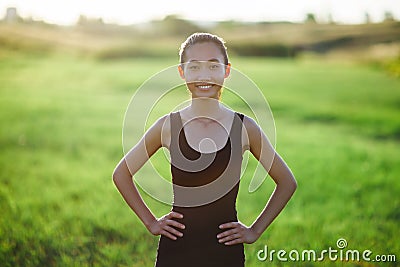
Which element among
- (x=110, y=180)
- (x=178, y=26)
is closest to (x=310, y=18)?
(x=178, y=26)

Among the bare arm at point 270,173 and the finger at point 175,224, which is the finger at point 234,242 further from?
the finger at point 175,224

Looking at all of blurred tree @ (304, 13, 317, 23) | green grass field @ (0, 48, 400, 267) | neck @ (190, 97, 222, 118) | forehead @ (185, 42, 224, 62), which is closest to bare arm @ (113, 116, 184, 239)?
neck @ (190, 97, 222, 118)

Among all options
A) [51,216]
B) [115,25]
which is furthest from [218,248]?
[115,25]

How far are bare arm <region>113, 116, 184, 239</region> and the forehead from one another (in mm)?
259

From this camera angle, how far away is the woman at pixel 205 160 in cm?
204

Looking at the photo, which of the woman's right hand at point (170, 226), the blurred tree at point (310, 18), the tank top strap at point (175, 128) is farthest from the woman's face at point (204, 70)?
the blurred tree at point (310, 18)

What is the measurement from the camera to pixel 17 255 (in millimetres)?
3844

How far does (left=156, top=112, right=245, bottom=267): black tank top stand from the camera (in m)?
2.03

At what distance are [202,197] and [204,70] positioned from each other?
18.3 inches

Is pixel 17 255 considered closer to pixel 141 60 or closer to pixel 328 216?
pixel 328 216

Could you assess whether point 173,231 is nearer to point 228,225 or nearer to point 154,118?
point 228,225

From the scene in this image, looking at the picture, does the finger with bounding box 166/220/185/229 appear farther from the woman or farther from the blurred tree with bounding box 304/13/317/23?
the blurred tree with bounding box 304/13/317/23

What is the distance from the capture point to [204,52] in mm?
2076

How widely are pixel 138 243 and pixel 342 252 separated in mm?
1489
